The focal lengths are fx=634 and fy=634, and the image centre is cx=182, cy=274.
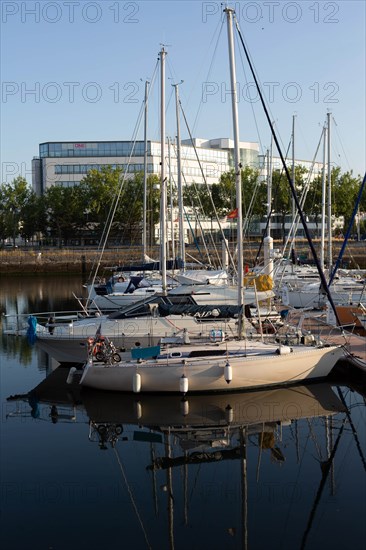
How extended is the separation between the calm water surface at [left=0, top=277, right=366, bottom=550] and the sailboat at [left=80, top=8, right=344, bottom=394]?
1.34 ft

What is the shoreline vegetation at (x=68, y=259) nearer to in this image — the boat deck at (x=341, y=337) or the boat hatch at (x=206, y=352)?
the boat deck at (x=341, y=337)

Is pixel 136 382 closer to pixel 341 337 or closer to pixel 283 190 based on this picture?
pixel 341 337

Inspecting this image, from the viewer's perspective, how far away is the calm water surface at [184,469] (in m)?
10.9

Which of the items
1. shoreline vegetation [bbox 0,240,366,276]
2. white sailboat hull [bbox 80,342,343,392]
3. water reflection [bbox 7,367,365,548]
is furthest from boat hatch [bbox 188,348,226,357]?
shoreline vegetation [bbox 0,240,366,276]

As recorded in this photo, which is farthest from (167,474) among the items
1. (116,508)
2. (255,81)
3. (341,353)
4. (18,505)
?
(255,81)

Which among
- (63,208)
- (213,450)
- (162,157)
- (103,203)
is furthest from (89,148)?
(213,450)

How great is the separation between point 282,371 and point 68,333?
7.59m

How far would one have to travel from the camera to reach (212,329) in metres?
21.4

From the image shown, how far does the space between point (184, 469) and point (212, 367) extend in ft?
15.4

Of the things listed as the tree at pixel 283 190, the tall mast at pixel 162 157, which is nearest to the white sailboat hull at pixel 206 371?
the tall mast at pixel 162 157

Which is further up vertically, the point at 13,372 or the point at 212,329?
the point at 212,329

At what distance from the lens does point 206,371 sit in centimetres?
1800

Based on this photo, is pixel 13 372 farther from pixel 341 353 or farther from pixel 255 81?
pixel 255 81

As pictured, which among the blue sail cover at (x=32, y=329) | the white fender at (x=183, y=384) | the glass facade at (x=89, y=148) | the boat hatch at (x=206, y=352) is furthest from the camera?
the glass facade at (x=89, y=148)
